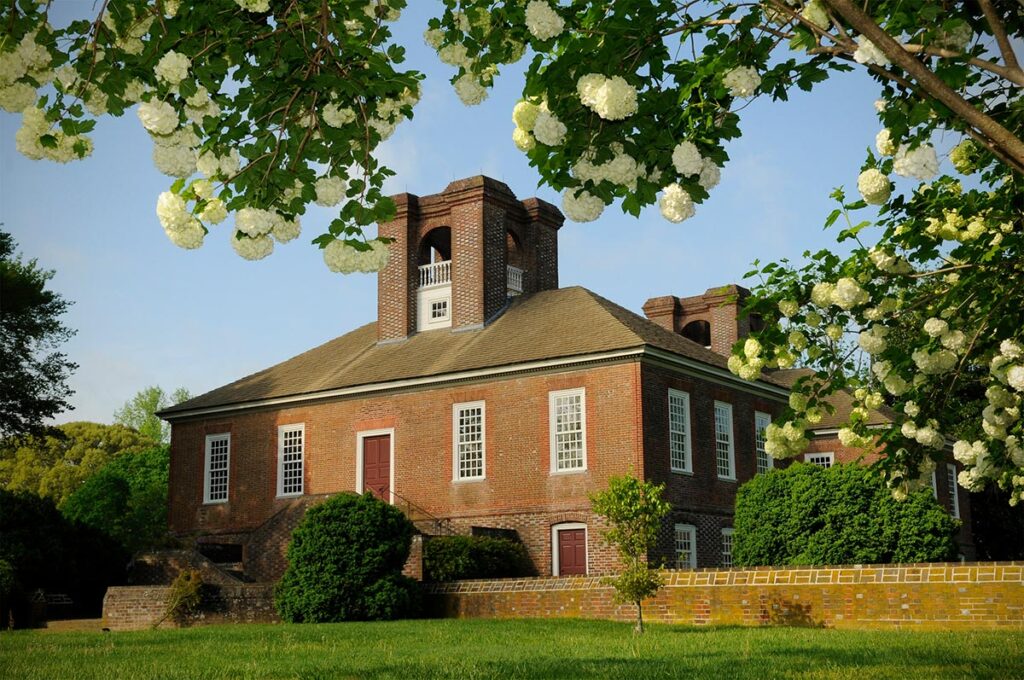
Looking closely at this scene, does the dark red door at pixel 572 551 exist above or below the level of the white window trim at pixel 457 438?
below

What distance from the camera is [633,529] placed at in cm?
1975

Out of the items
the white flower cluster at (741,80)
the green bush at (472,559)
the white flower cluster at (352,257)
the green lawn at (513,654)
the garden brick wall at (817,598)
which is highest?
the white flower cluster at (741,80)

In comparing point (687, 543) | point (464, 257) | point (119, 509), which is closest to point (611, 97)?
point (687, 543)

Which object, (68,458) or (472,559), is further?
(68,458)

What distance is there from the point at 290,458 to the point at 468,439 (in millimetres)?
6665

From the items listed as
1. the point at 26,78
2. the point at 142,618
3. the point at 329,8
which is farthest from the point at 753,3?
the point at 142,618

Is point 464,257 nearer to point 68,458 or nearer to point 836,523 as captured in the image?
point 836,523

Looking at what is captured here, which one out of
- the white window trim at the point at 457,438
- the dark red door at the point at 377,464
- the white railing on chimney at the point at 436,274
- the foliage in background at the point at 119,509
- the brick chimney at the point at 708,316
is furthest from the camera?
the brick chimney at the point at 708,316

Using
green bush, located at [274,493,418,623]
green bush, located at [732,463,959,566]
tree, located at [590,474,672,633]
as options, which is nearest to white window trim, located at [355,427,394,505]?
green bush, located at [274,493,418,623]

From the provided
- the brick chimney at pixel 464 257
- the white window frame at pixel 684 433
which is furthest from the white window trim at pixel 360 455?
the white window frame at pixel 684 433

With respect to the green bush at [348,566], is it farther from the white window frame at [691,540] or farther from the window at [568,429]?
the white window frame at [691,540]

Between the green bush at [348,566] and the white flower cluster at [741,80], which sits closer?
the white flower cluster at [741,80]

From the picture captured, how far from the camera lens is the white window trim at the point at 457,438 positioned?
3167cm

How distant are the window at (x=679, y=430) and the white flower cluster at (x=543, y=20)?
2461 centimetres
